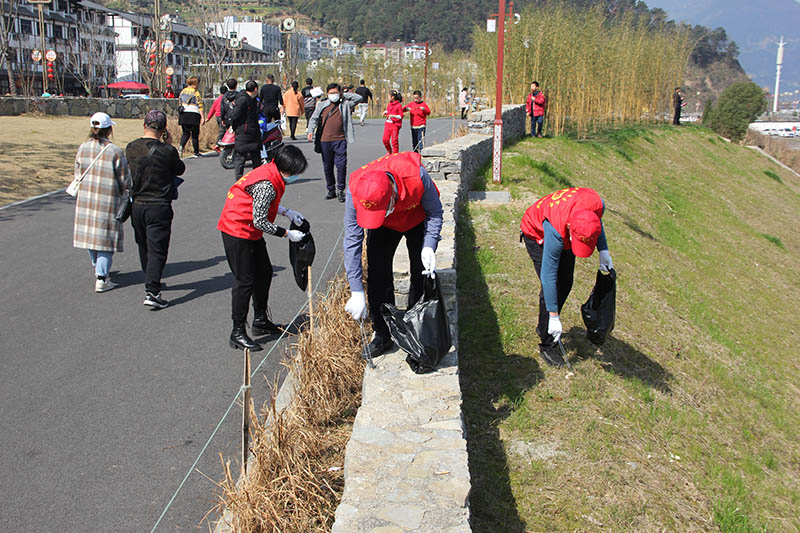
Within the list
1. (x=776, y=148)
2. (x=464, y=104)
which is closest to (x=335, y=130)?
(x=464, y=104)

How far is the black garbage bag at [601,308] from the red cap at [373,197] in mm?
2286

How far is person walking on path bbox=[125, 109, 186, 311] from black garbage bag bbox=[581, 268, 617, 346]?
12.5ft

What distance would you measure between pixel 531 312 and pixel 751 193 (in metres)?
20.3

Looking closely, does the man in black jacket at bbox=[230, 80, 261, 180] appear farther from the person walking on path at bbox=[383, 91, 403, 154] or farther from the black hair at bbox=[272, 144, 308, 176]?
the black hair at bbox=[272, 144, 308, 176]

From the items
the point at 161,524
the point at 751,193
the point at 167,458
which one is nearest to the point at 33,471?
the point at 167,458

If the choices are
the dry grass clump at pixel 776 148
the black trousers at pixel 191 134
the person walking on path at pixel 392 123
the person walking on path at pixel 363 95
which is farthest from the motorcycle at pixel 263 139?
the dry grass clump at pixel 776 148

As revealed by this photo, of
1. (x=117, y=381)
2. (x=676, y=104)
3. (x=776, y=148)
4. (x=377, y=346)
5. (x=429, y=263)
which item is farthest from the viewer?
(x=776, y=148)

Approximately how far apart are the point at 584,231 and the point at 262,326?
2808 millimetres

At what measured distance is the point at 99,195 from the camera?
7.05 meters

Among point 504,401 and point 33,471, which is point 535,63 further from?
point 33,471

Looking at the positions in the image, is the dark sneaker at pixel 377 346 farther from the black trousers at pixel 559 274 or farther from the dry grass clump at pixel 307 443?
the black trousers at pixel 559 274

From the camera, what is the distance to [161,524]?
363 cm

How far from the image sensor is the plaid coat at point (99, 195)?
22.9 feet

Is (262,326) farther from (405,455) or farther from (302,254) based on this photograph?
(405,455)
